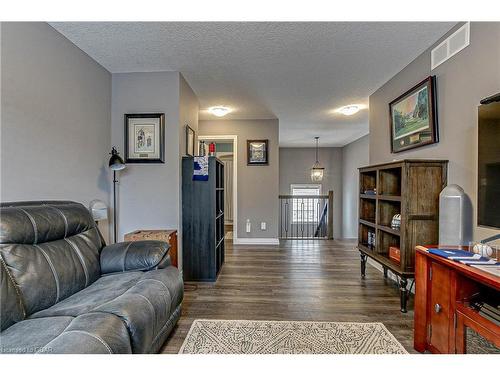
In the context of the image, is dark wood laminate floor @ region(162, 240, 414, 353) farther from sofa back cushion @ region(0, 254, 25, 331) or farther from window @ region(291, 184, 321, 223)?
window @ region(291, 184, 321, 223)

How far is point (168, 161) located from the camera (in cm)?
296

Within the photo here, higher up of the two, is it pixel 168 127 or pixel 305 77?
pixel 305 77

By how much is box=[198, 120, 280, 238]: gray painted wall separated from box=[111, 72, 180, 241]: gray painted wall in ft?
6.80

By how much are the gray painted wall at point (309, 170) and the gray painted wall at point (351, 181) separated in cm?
21

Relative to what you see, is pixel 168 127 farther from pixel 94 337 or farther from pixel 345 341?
pixel 345 341

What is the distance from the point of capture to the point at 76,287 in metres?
1.66

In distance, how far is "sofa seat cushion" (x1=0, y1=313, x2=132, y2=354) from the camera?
3.22 ft

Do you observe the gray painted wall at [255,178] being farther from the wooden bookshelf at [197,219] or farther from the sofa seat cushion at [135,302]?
the sofa seat cushion at [135,302]

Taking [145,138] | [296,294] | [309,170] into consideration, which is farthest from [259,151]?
[309,170]

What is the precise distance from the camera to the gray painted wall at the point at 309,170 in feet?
28.0

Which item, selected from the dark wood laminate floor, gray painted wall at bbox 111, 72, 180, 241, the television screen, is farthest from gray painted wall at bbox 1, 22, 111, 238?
the television screen

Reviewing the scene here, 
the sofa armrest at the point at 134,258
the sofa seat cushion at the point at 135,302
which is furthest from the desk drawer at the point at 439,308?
the sofa armrest at the point at 134,258
